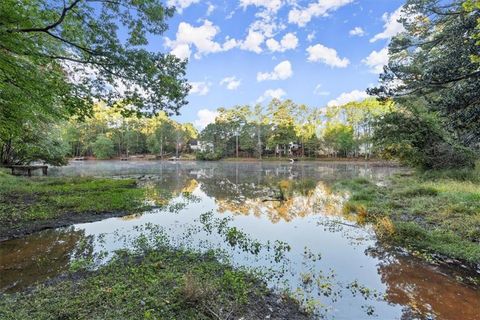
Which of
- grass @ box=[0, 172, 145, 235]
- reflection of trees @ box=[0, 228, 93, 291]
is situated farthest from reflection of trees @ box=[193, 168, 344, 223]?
reflection of trees @ box=[0, 228, 93, 291]

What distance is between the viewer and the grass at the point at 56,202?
948 centimetres

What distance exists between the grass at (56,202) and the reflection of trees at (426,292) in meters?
9.55

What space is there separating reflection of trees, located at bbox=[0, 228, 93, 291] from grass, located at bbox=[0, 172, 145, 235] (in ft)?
4.31

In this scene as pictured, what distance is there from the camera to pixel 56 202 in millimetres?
11617

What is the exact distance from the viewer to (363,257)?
7000 millimetres

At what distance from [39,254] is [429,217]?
11.9m

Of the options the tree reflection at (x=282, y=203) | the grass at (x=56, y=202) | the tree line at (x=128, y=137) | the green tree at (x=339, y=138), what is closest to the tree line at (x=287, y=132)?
the green tree at (x=339, y=138)

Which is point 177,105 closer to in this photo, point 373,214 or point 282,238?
point 282,238

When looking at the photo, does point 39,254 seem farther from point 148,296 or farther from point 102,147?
point 102,147

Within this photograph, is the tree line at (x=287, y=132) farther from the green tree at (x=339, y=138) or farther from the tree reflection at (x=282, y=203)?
the tree reflection at (x=282, y=203)

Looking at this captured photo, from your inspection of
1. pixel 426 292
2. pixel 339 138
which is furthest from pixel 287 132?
pixel 426 292

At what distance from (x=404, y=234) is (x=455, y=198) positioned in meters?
4.81

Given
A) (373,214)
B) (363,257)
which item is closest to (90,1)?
(363,257)

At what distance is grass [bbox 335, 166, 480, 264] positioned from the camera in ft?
23.3
